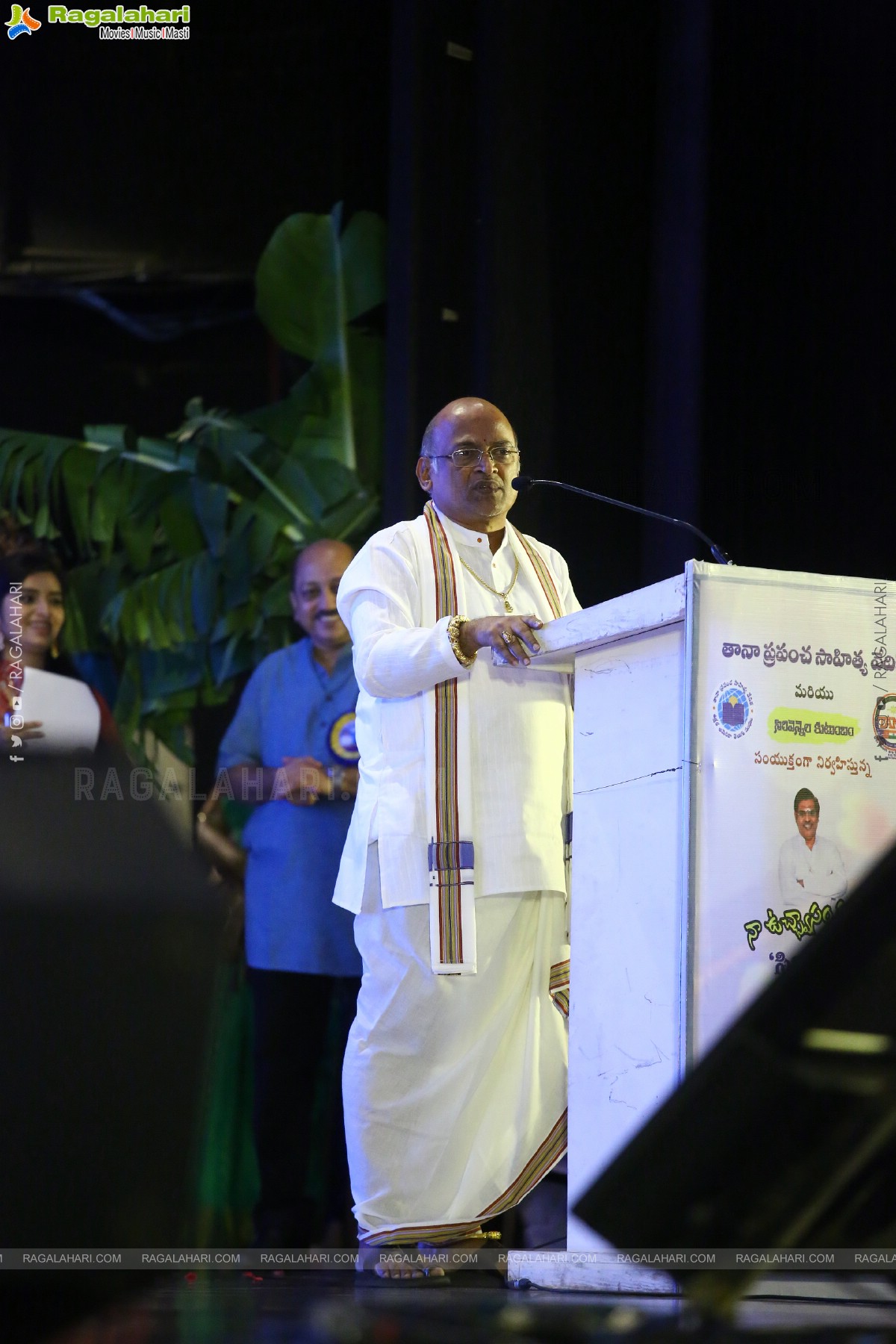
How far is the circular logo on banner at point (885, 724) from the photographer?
8.83 feet

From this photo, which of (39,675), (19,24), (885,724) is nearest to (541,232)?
(19,24)

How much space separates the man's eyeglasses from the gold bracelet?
55 centimetres

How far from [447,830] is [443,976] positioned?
306 mm

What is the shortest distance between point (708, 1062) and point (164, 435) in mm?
3871

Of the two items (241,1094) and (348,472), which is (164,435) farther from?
(241,1094)

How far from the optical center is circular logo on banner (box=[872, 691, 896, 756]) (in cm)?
269

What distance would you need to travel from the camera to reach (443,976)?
320cm

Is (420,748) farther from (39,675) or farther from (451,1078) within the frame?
(39,675)

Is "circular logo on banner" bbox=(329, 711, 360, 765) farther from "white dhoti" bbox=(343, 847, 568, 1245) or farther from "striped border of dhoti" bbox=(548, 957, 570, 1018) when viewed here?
"striped border of dhoti" bbox=(548, 957, 570, 1018)

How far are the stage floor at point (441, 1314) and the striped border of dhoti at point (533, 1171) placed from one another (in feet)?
1.08

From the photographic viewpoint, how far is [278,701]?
4.44 metres

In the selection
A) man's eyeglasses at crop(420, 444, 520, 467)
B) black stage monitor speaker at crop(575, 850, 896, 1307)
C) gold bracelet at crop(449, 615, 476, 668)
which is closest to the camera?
black stage monitor speaker at crop(575, 850, 896, 1307)

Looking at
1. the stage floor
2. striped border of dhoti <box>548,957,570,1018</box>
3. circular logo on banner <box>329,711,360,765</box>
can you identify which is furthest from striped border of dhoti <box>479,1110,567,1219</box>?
circular logo on banner <box>329,711,360,765</box>

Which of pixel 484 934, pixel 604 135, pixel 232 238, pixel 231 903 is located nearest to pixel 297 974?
pixel 231 903
